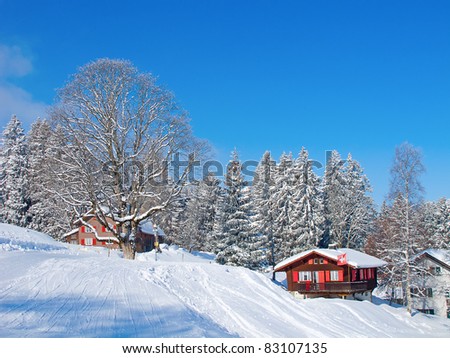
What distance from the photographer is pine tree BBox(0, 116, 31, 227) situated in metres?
50.8

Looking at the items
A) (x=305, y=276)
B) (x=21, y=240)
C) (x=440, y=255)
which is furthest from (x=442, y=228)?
(x=21, y=240)

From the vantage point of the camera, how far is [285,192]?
6000 cm

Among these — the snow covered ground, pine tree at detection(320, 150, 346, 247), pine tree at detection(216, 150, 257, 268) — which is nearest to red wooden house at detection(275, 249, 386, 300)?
pine tree at detection(216, 150, 257, 268)

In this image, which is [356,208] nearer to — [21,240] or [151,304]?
[21,240]

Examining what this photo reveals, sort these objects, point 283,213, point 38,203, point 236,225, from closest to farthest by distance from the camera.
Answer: point 236,225
point 38,203
point 283,213

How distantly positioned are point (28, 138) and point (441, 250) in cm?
5349

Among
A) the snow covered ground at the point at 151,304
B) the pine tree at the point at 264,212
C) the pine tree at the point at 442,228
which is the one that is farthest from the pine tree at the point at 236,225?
the pine tree at the point at 442,228

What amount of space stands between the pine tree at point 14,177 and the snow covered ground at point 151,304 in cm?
1977

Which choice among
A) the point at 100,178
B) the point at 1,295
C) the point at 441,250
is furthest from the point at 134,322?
the point at 441,250

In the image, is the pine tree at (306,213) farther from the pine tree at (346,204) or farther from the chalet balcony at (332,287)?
the chalet balcony at (332,287)

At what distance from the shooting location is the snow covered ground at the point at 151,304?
43.0 feet

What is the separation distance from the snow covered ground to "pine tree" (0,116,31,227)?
19.8 m

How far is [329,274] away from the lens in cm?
4584

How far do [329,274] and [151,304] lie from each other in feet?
106
